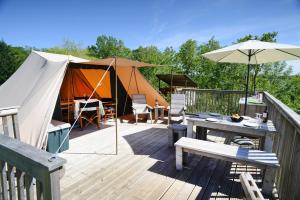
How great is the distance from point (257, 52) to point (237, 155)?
2143mm

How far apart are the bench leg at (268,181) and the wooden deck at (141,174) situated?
0.30 meters

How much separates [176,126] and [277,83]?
17.9 m

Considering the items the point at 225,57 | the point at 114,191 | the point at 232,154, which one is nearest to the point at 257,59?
the point at 225,57

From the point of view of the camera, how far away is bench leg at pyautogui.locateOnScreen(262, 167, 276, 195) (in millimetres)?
2305

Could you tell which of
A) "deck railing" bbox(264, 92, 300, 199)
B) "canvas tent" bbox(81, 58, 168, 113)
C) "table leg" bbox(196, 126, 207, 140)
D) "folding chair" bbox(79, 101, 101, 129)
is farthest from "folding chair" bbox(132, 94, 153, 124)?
"deck railing" bbox(264, 92, 300, 199)

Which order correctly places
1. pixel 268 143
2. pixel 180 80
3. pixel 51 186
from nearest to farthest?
pixel 51 186, pixel 268 143, pixel 180 80

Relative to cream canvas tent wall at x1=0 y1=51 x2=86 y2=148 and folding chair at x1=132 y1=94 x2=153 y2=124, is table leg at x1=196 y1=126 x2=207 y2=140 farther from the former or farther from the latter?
cream canvas tent wall at x1=0 y1=51 x2=86 y2=148

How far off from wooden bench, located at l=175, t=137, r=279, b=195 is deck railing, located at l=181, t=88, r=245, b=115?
336 cm

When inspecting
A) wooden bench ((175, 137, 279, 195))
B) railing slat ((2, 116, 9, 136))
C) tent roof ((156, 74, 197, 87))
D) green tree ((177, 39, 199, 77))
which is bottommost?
wooden bench ((175, 137, 279, 195))

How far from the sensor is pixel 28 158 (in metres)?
1.07

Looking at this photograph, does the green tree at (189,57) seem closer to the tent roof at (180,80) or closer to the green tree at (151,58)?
the green tree at (151,58)

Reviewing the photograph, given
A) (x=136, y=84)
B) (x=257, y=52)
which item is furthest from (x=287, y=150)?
(x=136, y=84)

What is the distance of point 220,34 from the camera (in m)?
14.0

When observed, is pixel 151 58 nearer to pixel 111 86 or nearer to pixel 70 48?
pixel 111 86
